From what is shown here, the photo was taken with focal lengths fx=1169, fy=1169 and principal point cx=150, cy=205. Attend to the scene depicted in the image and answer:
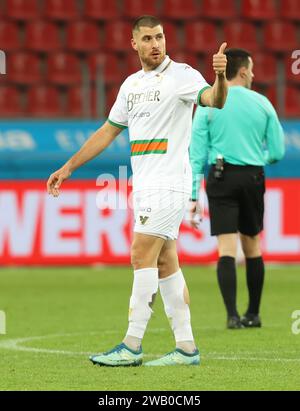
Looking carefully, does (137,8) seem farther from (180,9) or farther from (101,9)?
(180,9)

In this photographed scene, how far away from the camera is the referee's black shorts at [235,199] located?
8617mm

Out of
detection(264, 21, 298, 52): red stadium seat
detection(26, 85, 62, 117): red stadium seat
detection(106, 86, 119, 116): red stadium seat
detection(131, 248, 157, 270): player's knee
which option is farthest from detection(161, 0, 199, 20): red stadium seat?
detection(131, 248, 157, 270): player's knee

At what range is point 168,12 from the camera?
19.4 m

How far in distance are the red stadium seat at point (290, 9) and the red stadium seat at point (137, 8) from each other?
2.13m

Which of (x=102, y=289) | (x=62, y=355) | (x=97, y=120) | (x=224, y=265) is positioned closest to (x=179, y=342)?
(x=62, y=355)

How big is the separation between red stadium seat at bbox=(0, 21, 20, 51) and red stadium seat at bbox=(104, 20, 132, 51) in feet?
4.83

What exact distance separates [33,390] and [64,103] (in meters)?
13.1

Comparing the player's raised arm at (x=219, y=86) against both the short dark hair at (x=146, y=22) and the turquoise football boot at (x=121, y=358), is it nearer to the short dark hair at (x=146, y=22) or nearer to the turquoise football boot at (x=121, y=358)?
the short dark hair at (x=146, y=22)

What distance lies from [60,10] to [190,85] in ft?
43.3

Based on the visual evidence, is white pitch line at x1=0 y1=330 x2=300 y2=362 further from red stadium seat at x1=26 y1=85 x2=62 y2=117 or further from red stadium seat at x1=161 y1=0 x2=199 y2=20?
red stadium seat at x1=161 y1=0 x2=199 y2=20

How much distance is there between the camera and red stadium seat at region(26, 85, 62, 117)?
18328 millimetres

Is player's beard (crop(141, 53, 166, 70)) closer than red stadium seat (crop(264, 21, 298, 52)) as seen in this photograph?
Yes
